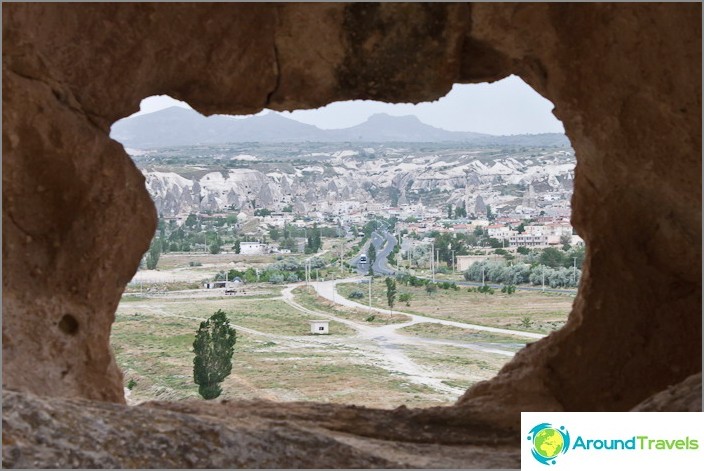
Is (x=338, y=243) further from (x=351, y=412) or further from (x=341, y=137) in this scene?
(x=341, y=137)

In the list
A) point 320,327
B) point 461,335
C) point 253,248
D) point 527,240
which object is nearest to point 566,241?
point 527,240

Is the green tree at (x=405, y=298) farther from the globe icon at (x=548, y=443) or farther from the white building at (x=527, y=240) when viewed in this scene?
the globe icon at (x=548, y=443)

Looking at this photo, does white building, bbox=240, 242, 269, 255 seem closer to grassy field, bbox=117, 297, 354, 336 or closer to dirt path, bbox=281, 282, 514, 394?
grassy field, bbox=117, 297, 354, 336

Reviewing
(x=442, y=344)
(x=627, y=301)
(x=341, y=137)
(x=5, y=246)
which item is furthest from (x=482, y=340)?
(x=341, y=137)

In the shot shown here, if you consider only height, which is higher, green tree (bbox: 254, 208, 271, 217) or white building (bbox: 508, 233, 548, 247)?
green tree (bbox: 254, 208, 271, 217)

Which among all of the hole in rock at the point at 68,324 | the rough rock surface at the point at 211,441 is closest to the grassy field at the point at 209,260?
the hole in rock at the point at 68,324

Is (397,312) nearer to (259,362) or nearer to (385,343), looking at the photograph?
(385,343)

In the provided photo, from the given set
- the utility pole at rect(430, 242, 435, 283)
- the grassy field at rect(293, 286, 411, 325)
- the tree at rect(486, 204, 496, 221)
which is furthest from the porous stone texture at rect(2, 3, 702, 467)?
the tree at rect(486, 204, 496, 221)
